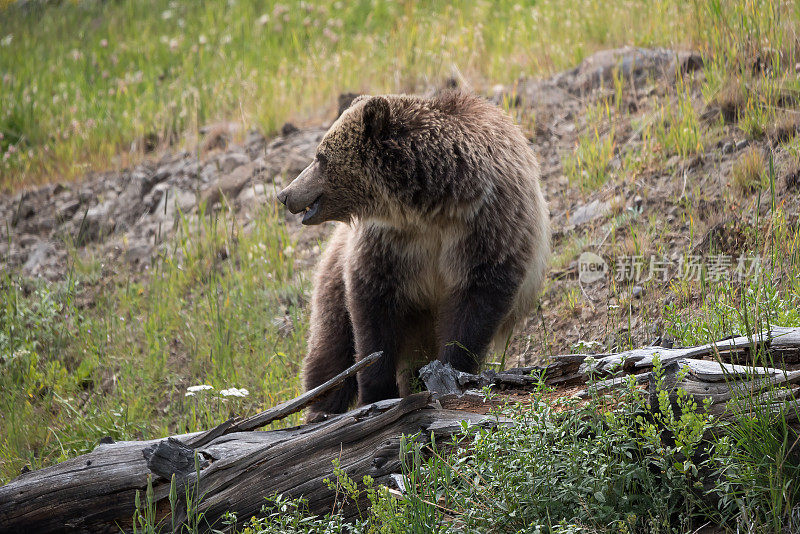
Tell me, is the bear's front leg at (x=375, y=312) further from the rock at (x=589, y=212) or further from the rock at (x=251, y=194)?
the rock at (x=251, y=194)

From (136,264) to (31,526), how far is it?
186 inches

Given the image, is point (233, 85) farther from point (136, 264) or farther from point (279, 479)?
point (279, 479)

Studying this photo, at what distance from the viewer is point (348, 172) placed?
4156mm

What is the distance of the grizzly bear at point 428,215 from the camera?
4.04 metres

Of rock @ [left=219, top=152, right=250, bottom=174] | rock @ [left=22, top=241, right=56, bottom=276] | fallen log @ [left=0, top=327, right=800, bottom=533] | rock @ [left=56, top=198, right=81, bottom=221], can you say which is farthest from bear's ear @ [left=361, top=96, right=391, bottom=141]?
rock @ [left=56, top=198, right=81, bottom=221]

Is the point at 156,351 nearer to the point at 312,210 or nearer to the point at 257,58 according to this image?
the point at 312,210

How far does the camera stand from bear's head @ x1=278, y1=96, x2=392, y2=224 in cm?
411

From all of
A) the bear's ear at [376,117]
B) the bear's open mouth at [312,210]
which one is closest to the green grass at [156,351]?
the bear's open mouth at [312,210]

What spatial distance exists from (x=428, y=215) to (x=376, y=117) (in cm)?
58

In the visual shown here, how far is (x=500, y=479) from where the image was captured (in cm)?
248

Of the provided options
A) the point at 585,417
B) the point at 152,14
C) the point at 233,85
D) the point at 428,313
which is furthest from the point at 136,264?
the point at 152,14

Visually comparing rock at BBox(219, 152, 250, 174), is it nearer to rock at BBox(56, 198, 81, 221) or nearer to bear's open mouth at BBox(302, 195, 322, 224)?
rock at BBox(56, 198, 81, 221)

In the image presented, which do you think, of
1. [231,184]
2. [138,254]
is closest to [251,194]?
[231,184]

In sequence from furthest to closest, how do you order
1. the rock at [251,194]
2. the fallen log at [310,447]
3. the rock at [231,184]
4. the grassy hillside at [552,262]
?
the rock at [231,184], the rock at [251,194], the fallen log at [310,447], the grassy hillside at [552,262]
